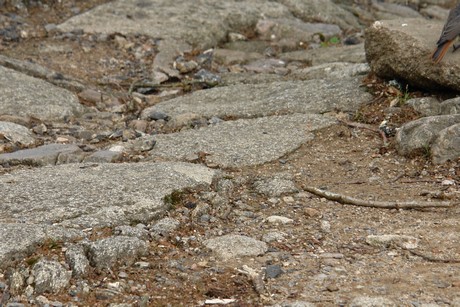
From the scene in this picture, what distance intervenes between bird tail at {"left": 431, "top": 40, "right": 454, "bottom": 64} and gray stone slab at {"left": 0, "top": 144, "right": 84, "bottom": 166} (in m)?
2.47

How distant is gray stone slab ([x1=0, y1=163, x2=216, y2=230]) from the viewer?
3.51m

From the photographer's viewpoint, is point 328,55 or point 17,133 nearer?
point 17,133

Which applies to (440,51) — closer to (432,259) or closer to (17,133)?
(432,259)

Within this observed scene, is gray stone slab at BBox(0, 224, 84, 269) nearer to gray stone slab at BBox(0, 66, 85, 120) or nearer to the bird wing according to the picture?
gray stone slab at BBox(0, 66, 85, 120)

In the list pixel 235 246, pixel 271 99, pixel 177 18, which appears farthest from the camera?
pixel 177 18

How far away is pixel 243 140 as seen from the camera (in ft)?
15.8

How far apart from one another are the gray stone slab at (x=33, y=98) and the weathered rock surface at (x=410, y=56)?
238 centimetres

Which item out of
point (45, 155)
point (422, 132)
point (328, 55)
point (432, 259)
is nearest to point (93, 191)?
point (45, 155)

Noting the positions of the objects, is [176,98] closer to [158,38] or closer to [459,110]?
[158,38]

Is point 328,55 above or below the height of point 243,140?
below

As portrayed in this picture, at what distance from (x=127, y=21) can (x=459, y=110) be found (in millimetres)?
4139

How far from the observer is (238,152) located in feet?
15.1

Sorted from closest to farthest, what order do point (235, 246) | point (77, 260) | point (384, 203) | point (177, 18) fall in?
point (77, 260) → point (235, 246) → point (384, 203) → point (177, 18)

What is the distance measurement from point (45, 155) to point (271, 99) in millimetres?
1872
